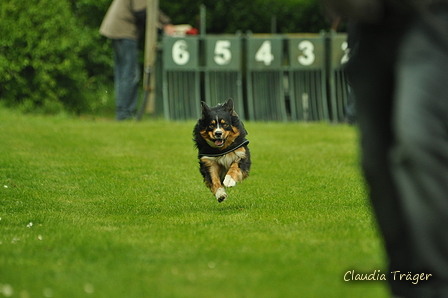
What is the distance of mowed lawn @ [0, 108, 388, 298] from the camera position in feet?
14.0

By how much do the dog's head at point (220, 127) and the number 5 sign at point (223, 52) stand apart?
7.61 metres

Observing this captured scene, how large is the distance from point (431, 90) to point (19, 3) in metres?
13.8

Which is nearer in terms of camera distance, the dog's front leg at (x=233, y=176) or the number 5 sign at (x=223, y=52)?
the dog's front leg at (x=233, y=176)

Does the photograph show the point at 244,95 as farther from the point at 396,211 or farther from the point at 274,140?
the point at 396,211

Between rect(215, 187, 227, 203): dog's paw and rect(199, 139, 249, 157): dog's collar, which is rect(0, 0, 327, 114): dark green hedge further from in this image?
rect(215, 187, 227, 203): dog's paw

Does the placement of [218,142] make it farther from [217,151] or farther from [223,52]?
[223,52]

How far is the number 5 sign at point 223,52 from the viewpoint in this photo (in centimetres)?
1553

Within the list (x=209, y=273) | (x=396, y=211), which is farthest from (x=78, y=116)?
(x=396, y=211)

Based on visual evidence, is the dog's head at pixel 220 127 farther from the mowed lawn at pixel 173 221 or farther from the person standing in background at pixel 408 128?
the person standing in background at pixel 408 128

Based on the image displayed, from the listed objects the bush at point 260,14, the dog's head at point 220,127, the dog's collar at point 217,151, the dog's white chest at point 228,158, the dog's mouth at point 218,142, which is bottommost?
the dog's white chest at point 228,158

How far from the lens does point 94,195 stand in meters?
8.20

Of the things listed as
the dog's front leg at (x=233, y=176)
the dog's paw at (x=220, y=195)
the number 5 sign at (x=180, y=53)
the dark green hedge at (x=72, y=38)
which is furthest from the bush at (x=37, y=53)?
the dog's paw at (x=220, y=195)

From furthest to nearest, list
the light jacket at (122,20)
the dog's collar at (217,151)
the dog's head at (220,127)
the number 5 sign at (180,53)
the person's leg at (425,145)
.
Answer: the number 5 sign at (180,53) < the light jacket at (122,20) < the dog's collar at (217,151) < the dog's head at (220,127) < the person's leg at (425,145)

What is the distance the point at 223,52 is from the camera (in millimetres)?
15625
